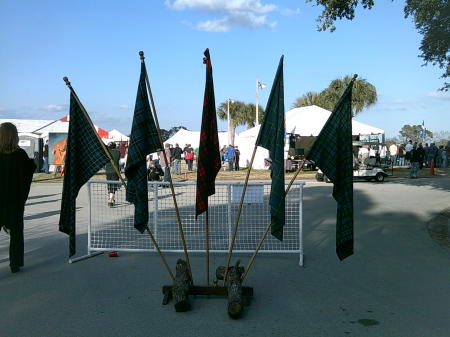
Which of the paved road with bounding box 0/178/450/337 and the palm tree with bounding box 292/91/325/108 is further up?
the palm tree with bounding box 292/91/325/108

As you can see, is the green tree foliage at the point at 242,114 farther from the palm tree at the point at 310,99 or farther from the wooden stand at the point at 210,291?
the wooden stand at the point at 210,291

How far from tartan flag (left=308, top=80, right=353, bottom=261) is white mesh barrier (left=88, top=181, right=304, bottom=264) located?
6.36 ft

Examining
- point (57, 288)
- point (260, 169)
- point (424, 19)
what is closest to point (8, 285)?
point (57, 288)

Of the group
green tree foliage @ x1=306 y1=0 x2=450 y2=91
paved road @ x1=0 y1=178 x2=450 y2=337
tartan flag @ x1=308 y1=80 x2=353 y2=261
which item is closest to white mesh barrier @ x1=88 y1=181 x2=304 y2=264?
paved road @ x1=0 y1=178 x2=450 y2=337

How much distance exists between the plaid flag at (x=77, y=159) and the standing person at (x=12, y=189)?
137 centimetres

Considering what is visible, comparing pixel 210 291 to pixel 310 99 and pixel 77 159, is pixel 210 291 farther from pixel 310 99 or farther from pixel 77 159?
Answer: pixel 310 99

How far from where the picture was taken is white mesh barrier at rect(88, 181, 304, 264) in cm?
718

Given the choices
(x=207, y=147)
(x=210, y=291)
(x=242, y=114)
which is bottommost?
(x=210, y=291)

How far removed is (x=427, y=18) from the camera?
1268cm

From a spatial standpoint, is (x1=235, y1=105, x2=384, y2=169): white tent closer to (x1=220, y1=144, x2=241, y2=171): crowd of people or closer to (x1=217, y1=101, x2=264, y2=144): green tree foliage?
(x1=220, y1=144, x2=241, y2=171): crowd of people

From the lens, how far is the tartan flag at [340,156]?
4.87 m

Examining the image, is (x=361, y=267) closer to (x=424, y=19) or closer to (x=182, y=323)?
(x=182, y=323)

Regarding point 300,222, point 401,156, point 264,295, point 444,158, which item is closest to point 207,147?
point 264,295

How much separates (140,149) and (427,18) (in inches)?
428
